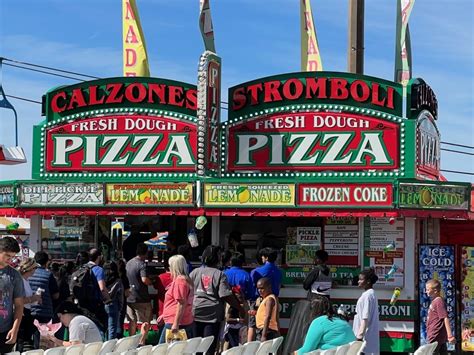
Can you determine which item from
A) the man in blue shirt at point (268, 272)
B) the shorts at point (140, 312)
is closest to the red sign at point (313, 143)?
the man in blue shirt at point (268, 272)

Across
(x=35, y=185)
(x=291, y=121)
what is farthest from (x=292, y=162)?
(x=35, y=185)

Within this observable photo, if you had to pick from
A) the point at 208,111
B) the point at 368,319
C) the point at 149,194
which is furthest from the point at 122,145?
the point at 368,319

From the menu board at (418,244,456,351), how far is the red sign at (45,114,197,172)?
4339mm

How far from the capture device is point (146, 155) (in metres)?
17.5

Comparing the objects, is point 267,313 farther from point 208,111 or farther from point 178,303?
point 208,111

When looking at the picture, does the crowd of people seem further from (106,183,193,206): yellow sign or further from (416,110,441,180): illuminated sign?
(416,110,441,180): illuminated sign

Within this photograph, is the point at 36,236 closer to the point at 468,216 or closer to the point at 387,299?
the point at 387,299

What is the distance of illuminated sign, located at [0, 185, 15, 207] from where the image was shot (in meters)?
17.6

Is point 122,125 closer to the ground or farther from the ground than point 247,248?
farther from the ground

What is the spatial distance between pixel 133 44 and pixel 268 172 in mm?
5111

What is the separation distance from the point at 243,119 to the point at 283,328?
12.2ft

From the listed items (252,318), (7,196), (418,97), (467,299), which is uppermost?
(418,97)

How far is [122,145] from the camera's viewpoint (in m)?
17.6

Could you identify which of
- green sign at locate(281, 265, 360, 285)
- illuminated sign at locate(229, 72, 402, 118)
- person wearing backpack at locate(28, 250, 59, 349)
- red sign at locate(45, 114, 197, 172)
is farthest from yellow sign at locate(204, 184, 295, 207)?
person wearing backpack at locate(28, 250, 59, 349)
